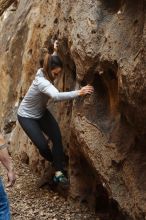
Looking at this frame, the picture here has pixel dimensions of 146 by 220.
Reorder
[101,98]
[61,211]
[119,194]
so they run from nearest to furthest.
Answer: [119,194], [101,98], [61,211]

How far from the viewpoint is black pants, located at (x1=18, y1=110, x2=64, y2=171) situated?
24.4 feet

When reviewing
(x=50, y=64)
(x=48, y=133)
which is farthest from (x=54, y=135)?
(x=50, y=64)

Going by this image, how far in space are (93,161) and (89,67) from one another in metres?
1.17

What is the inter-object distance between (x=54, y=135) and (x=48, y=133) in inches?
5.1

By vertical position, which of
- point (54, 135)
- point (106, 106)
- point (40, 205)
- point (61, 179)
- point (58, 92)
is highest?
point (58, 92)

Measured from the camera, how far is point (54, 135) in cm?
748

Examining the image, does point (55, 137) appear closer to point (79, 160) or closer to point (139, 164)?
point (79, 160)

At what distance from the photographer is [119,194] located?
6.30 m

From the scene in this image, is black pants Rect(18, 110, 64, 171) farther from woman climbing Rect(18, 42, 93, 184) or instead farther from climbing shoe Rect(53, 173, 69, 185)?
climbing shoe Rect(53, 173, 69, 185)

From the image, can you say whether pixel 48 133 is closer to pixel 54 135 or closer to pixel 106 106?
pixel 54 135

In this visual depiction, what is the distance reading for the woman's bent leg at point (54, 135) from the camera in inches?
293

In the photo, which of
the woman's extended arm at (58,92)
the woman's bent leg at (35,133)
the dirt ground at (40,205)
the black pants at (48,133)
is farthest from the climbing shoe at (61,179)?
the woman's extended arm at (58,92)

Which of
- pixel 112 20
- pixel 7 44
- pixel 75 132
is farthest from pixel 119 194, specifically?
pixel 7 44

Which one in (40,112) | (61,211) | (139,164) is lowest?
(61,211)
